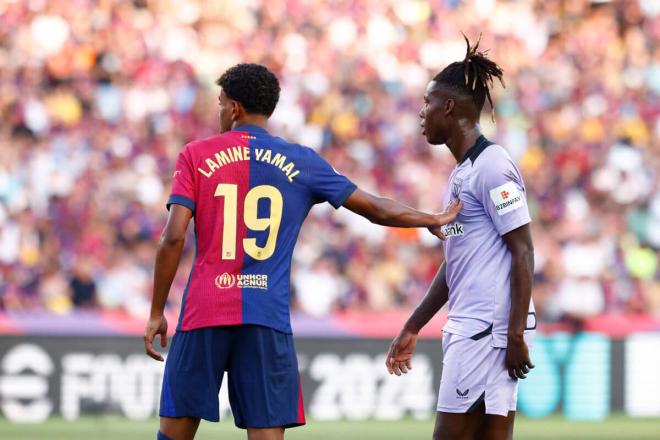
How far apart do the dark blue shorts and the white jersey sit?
91 cm

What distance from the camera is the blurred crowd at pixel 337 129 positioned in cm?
1650

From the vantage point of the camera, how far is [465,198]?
6.08 m

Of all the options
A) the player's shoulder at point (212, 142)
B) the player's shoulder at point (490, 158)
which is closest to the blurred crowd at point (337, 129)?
the player's shoulder at point (212, 142)

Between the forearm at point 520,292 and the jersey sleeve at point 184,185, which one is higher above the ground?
the jersey sleeve at point 184,185

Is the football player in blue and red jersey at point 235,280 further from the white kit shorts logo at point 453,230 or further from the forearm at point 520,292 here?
the forearm at point 520,292

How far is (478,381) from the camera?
5.92m

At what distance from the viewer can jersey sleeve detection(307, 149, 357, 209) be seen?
6020mm

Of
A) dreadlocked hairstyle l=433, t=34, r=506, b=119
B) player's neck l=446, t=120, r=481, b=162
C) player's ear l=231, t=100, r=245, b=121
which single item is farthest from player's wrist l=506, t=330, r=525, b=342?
player's ear l=231, t=100, r=245, b=121

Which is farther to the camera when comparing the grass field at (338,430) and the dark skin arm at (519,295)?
the grass field at (338,430)

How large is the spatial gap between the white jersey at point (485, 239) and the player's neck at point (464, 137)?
0.13ft

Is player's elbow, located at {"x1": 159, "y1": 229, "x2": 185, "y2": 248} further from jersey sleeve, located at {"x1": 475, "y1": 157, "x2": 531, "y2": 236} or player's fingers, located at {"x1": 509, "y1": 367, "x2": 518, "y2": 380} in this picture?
player's fingers, located at {"x1": 509, "y1": 367, "x2": 518, "y2": 380}

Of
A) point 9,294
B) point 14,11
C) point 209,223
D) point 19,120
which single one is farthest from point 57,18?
point 209,223

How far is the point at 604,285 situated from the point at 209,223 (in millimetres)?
11994

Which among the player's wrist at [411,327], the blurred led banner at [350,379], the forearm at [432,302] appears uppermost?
the forearm at [432,302]
